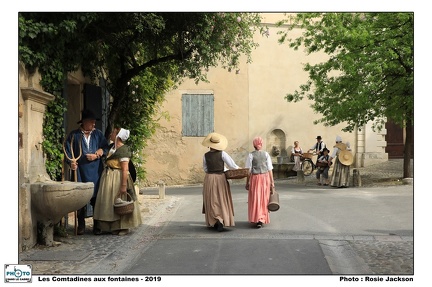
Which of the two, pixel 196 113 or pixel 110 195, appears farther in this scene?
pixel 196 113

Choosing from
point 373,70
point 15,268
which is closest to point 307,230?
point 15,268

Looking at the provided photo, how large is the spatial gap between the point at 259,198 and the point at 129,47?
4.28 m

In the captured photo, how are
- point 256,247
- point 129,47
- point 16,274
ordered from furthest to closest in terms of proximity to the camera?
point 129,47 < point 256,247 < point 16,274

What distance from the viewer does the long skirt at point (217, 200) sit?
9.00 meters

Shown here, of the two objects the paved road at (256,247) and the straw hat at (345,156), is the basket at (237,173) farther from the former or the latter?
the straw hat at (345,156)

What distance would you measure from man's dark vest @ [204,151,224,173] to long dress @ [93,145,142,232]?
1366mm

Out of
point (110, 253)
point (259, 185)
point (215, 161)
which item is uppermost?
point (215, 161)

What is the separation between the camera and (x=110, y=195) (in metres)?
8.41

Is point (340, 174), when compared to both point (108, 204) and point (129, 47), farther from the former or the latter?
point (108, 204)

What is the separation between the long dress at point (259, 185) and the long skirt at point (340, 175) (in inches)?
298

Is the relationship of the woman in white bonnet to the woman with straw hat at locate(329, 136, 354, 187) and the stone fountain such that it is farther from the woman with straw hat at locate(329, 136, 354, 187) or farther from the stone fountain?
the woman with straw hat at locate(329, 136, 354, 187)

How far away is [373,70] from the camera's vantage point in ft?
46.2

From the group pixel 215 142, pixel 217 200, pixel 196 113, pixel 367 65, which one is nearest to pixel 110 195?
pixel 217 200
